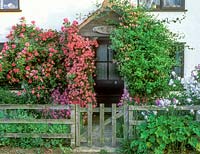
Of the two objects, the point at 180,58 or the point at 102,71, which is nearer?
the point at 180,58

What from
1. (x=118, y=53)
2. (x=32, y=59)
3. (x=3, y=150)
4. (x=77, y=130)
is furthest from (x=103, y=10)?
(x=3, y=150)

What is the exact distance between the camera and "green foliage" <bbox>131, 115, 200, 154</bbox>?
8297mm

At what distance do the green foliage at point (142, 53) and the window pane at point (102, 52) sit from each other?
6.17ft

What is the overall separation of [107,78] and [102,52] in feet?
2.75

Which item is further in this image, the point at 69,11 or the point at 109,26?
the point at 69,11

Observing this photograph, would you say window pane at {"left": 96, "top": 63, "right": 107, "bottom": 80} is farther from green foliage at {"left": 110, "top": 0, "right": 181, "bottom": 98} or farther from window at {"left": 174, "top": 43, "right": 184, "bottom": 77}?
window at {"left": 174, "top": 43, "right": 184, "bottom": 77}

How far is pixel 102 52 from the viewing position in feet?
44.8

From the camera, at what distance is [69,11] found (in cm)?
1337

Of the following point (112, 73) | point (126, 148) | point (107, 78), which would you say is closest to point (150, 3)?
point (112, 73)

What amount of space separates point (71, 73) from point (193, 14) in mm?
4586

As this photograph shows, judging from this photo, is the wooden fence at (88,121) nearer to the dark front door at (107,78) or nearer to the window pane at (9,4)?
the dark front door at (107,78)

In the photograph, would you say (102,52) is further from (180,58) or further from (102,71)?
(180,58)

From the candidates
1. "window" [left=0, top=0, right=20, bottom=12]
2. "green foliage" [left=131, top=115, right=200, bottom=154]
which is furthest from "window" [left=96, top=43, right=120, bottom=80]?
"green foliage" [left=131, top=115, right=200, bottom=154]

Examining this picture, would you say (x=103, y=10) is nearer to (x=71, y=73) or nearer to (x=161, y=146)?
(x=71, y=73)
